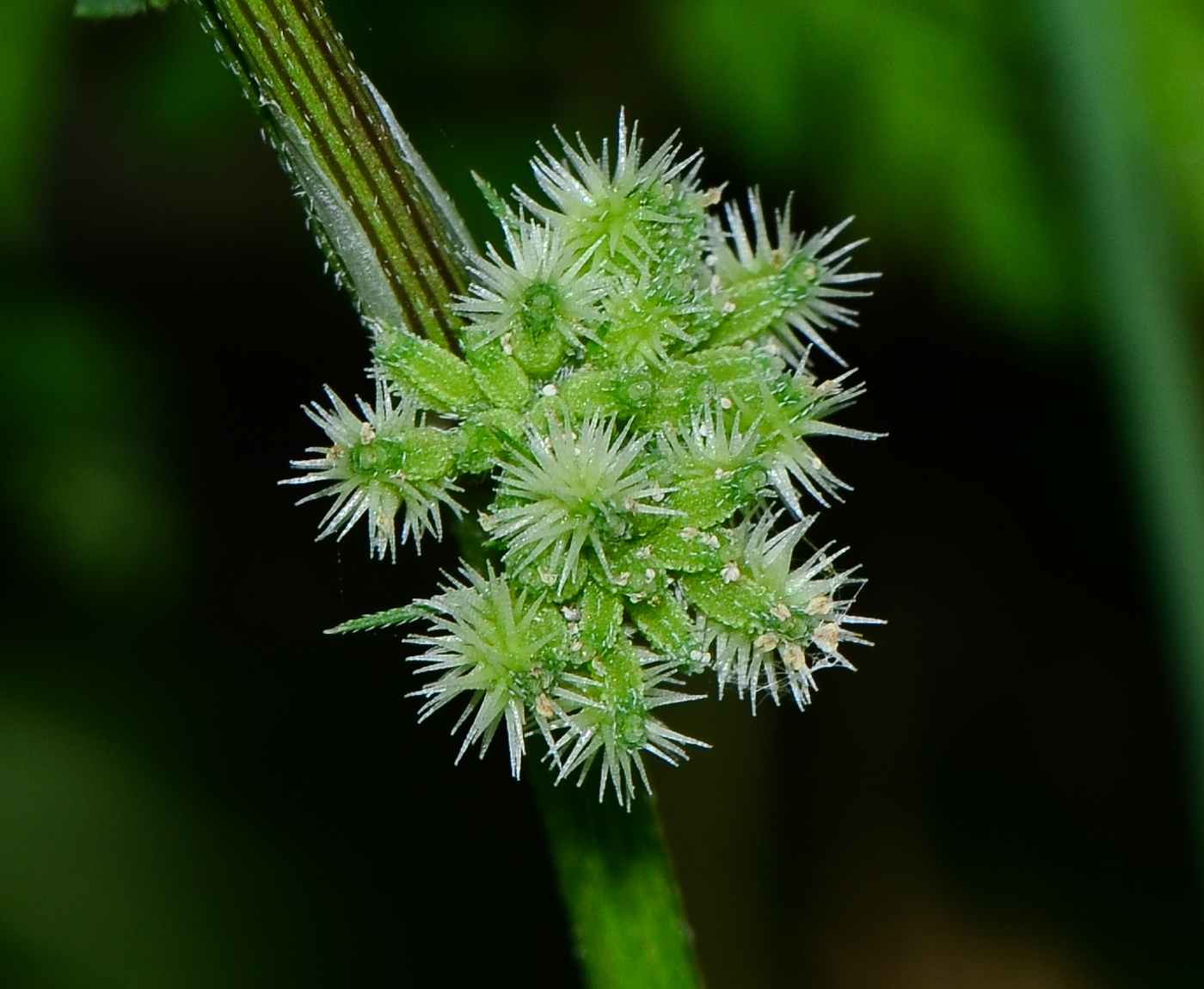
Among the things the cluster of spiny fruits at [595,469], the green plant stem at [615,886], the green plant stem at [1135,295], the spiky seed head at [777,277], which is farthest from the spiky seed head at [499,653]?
the green plant stem at [1135,295]

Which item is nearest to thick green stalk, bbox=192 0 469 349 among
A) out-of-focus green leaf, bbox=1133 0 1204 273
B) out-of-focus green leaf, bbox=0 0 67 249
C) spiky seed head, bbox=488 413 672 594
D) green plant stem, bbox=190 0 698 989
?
green plant stem, bbox=190 0 698 989

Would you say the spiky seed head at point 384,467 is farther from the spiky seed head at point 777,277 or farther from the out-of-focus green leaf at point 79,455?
the out-of-focus green leaf at point 79,455

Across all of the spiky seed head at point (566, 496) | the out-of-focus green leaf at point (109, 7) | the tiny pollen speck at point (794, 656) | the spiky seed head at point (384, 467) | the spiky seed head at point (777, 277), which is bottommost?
the tiny pollen speck at point (794, 656)

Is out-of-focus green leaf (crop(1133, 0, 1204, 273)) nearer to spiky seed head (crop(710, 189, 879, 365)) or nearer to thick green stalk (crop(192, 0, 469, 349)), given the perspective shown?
spiky seed head (crop(710, 189, 879, 365))

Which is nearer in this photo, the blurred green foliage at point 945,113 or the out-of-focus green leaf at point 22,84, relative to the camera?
the out-of-focus green leaf at point 22,84

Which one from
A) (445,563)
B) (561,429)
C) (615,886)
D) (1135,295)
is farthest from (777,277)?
(445,563)

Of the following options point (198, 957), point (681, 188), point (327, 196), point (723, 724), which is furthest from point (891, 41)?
point (198, 957)

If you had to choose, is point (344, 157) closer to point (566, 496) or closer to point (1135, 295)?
point (566, 496)
